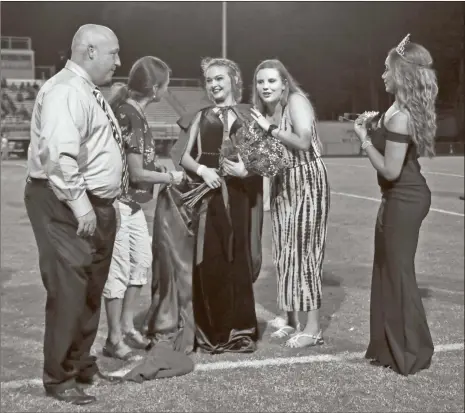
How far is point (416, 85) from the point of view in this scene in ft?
6.49

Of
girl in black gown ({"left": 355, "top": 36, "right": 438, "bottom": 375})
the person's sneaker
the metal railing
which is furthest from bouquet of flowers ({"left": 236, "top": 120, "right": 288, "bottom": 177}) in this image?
the metal railing

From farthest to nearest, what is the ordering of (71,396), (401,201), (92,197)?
(71,396) → (401,201) → (92,197)

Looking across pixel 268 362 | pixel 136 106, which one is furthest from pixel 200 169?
pixel 268 362

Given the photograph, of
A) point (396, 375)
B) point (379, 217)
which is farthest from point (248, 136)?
point (396, 375)

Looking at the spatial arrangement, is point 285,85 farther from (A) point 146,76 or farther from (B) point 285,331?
(B) point 285,331

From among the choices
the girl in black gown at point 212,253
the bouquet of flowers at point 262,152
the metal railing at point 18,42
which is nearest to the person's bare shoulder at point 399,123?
the bouquet of flowers at point 262,152

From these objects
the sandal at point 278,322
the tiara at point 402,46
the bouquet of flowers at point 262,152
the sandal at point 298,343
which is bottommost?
the sandal at point 278,322

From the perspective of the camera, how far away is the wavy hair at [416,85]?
1914 mm

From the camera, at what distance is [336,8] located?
3.12m

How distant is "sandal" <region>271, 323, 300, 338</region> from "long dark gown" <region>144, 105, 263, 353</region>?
1.06 feet

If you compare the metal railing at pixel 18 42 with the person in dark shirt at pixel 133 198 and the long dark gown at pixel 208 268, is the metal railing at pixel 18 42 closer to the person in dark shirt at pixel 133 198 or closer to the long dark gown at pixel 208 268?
the person in dark shirt at pixel 133 198

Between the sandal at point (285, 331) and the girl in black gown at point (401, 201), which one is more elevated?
the girl in black gown at point (401, 201)

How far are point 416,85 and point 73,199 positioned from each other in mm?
1161

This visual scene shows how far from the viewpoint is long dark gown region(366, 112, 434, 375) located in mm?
2844
